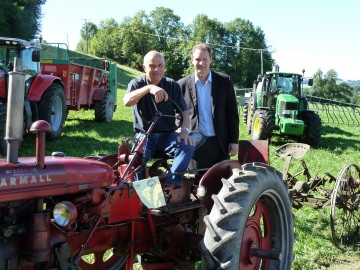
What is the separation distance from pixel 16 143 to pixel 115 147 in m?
7.09

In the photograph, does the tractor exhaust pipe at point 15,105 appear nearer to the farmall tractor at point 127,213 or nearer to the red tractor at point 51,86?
the farmall tractor at point 127,213

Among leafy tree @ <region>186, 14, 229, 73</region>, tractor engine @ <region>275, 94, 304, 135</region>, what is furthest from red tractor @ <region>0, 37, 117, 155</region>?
leafy tree @ <region>186, 14, 229, 73</region>

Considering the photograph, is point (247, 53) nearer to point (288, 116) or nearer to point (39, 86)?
point (288, 116)

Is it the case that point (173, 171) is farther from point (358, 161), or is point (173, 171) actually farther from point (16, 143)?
point (358, 161)

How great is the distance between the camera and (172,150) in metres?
3.79

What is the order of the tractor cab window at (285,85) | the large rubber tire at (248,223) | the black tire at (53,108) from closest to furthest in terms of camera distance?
the large rubber tire at (248,223) → the black tire at (53,108) → the tractor cab window at (285,85)

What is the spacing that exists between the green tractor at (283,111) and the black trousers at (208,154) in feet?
24.0

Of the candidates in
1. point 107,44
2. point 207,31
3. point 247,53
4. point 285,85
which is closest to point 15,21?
point 285,85

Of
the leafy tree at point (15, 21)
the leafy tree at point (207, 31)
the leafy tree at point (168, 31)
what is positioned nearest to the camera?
the leafy tree at point (15, 21)

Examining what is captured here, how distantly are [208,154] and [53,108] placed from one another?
20.4 feet

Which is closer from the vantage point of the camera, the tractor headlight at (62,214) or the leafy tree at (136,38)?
the tractor headlight at (62,214)

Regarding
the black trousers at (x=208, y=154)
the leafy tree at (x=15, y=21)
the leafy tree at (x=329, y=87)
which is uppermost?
the leafy tree at (x=15, y=21)

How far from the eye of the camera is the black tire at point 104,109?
44.4ft

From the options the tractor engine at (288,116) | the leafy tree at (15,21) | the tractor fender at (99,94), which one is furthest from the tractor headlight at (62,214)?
the leafy tree at (15,21)
